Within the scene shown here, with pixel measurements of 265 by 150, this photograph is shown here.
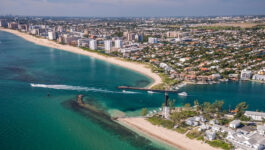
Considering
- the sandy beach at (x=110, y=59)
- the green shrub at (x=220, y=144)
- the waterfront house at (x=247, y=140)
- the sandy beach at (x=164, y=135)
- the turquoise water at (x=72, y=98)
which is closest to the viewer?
the waterfront house at (x=247, y=140)

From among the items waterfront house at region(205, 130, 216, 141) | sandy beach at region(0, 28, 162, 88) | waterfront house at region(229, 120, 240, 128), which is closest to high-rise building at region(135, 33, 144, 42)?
sandy beach at region(0, 28, 162, 88)

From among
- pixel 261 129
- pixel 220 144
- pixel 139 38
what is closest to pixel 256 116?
pixel 261 129

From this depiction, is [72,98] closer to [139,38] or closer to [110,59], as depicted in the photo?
[110,59]

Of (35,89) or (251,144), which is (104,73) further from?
(251,144)

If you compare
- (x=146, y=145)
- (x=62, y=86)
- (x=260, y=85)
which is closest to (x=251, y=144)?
(x=146, y=145)

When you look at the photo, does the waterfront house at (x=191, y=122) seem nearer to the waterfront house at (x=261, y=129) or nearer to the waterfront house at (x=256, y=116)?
the waterfront house at (x=261, y=129)

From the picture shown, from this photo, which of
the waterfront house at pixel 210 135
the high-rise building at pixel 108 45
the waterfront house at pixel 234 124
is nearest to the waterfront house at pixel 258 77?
the waterfront house at pixel 234 124
